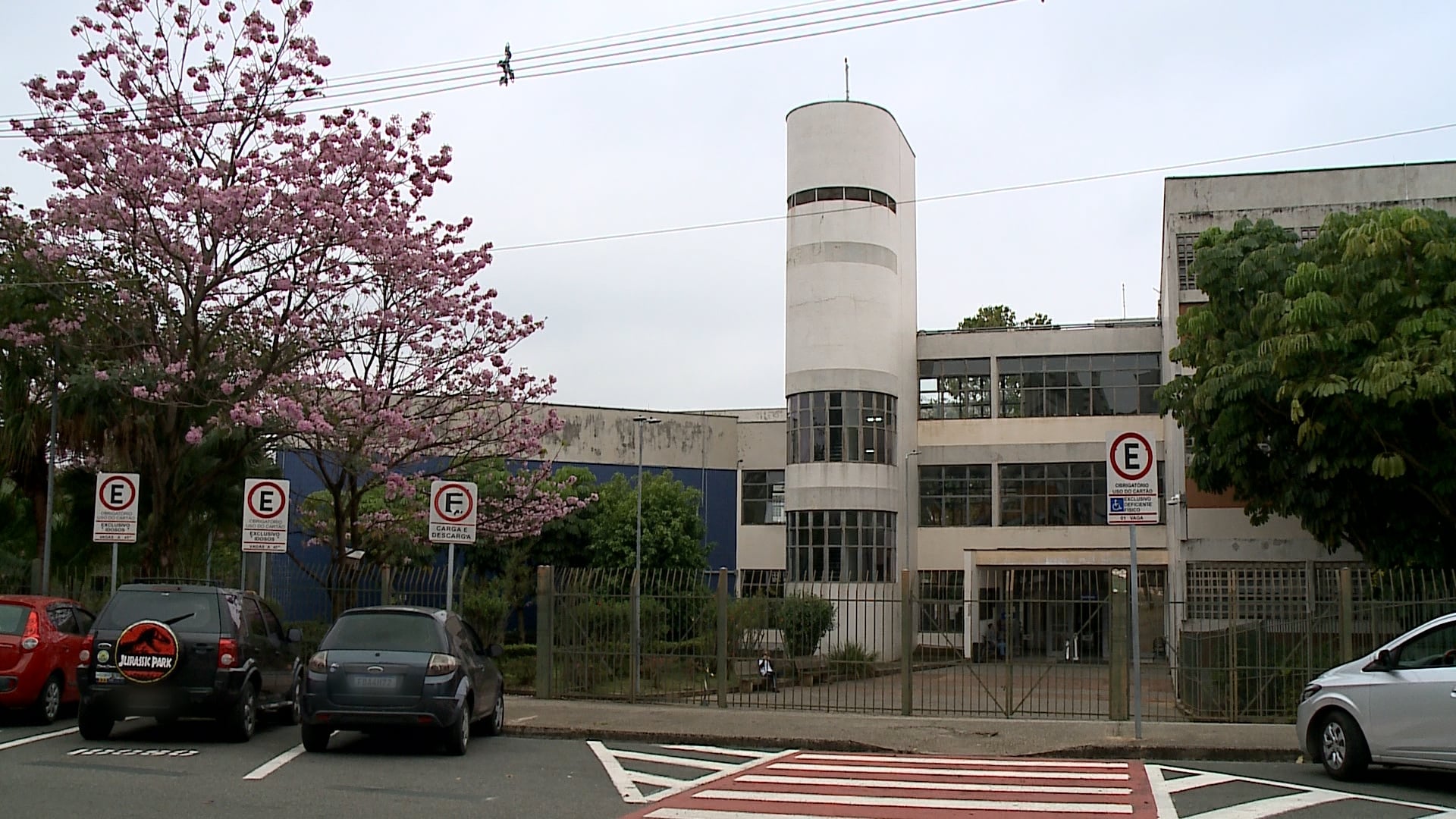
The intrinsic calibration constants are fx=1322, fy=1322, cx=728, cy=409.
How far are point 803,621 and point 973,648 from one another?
313 centimetres

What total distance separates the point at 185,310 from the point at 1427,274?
18421mm

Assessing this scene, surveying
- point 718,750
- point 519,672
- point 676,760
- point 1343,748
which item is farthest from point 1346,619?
point 519,672

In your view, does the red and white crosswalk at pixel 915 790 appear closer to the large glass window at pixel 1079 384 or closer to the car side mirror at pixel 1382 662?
the car side mirror at pixel 1382 662

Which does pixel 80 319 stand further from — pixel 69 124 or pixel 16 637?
pixel 16 637

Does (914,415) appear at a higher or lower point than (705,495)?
higher

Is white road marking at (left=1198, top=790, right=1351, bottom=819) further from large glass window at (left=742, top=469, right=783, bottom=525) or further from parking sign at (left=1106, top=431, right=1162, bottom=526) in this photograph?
large glass window at (left=742, top=469, right=783, bottom=525)

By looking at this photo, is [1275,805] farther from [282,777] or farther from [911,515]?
[911,515]

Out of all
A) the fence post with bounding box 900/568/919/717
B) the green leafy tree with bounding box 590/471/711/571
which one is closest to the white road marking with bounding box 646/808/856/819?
the fence post with bounding box 900/568/919/717

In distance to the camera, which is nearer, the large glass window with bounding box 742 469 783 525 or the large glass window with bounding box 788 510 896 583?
the large glass window with bounding box 788 510 896 583

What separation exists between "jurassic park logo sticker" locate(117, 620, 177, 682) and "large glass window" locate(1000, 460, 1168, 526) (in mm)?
39418

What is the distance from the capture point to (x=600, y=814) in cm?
959

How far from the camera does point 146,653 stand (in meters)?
12.7

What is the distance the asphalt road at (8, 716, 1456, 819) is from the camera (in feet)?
32.0

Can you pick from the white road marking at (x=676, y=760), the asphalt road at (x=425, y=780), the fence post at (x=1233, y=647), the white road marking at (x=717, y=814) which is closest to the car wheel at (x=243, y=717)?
the asphalt road at (x=425, y=780)
